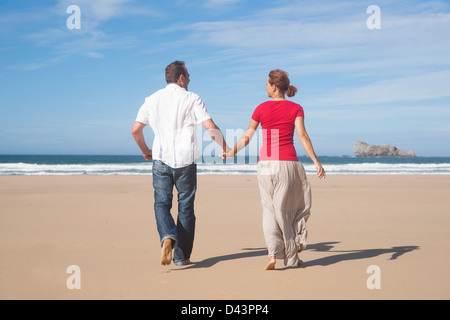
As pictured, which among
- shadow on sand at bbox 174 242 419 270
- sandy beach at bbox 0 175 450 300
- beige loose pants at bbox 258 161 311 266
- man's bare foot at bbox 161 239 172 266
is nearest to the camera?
sandy beach at bbox 0 175 450 300

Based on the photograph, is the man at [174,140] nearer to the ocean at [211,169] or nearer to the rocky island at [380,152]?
the ocean at [211,169]

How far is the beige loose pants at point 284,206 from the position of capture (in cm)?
378

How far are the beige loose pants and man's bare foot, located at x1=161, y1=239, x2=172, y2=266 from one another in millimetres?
913

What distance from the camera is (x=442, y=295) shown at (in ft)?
10.2

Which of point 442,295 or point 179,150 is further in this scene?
point 179,150

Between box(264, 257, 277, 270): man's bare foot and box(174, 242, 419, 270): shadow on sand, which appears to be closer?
box(264, 257, 277, 270): man's bare foot

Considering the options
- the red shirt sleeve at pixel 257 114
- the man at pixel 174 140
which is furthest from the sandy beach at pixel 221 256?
the red shirt sleeve at pixel 257 114

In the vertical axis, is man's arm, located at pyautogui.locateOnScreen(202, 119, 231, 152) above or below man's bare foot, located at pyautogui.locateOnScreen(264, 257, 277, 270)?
above

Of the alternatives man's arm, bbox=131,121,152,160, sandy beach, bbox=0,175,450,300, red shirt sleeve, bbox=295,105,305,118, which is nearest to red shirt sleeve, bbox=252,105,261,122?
red shirt sleeve, bbox=295,105,305,118

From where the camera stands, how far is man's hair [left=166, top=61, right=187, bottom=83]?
3.92m

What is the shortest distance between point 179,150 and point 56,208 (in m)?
5.20

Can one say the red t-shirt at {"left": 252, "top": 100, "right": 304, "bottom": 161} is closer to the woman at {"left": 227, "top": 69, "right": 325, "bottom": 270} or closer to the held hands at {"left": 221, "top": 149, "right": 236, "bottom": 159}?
the woman at {"left": 227, "top": 69, "right": 325, "bottom": 270}
